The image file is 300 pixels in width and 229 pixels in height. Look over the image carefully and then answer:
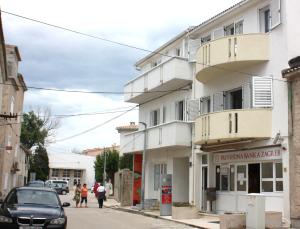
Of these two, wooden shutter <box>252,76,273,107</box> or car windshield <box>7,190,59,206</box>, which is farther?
wooden shutter <box>252,76,273,107</box>

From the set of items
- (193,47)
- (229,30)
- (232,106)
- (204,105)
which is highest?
(229,30)

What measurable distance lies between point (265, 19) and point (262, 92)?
11.7 ft

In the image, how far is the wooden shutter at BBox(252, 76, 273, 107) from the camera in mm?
20375

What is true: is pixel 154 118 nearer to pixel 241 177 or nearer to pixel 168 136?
pixel 168 136

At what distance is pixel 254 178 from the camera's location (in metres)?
21.7

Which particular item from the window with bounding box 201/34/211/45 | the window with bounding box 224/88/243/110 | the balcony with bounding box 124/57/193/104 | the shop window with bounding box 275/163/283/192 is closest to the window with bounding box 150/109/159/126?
the balcony with bounding box 124/57/193/104

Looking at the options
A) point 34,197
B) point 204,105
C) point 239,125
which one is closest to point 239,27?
point 204,105

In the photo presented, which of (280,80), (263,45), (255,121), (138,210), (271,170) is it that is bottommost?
(138,210)

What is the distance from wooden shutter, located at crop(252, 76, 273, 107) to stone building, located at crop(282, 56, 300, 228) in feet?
3.73

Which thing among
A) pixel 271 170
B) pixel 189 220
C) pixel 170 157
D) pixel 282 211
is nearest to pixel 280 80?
pixel 271 170

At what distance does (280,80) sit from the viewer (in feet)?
65.7

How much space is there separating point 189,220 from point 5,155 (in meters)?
20.9

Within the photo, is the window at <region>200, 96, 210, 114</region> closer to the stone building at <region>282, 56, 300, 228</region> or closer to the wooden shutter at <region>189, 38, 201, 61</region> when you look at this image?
the wooden shutter at <region>189, 38, 201, 61</region>

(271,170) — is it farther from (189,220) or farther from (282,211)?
(189,220)
